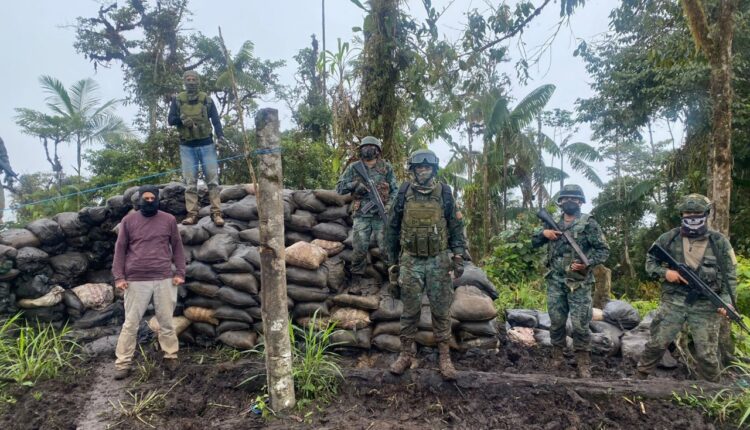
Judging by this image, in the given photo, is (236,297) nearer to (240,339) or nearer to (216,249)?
(240,339)

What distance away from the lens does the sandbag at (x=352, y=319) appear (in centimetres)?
492

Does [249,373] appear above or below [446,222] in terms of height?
below

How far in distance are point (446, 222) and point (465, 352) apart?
5.03 ft

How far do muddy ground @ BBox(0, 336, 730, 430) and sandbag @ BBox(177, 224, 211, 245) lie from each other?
1426 millimetres

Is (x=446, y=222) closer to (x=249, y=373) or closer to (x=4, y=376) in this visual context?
(x=249, y=373)

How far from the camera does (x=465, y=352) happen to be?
16.1 ft

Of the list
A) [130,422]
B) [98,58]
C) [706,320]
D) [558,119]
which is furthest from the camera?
[558,119]

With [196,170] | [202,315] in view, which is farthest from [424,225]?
[196,170]

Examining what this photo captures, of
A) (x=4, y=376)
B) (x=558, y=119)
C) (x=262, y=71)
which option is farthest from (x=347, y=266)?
(x=558, y=119)

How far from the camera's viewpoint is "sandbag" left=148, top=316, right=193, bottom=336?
483cm

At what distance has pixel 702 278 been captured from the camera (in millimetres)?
4195

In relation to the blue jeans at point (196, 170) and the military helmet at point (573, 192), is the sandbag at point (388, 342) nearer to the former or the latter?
the military helmet at point (573, 192)

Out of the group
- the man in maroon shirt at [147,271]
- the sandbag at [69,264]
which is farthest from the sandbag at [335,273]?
the sandbag at [69,264]

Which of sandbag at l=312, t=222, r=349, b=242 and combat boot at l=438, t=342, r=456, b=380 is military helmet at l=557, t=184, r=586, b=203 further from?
sandbag at l=312, t=222, r=349, b=242
